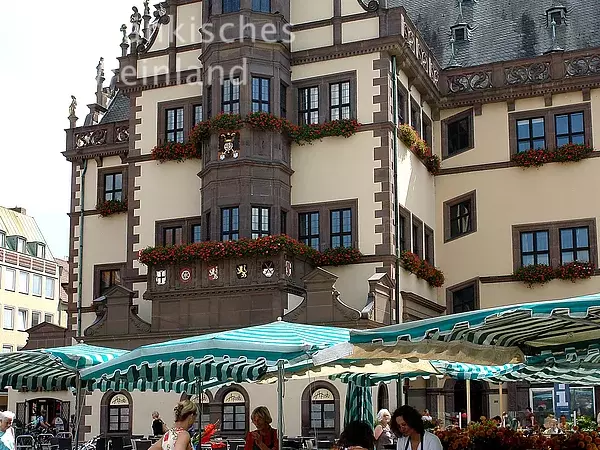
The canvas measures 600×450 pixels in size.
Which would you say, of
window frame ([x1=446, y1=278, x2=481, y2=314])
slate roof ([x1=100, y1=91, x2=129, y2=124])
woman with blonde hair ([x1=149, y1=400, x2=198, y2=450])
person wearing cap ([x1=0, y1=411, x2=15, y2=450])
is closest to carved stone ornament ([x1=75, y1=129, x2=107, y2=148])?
slate roof ([x1=100, y1=91, x2=129, y2=124])

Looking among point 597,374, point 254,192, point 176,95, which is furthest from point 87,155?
point 597,374

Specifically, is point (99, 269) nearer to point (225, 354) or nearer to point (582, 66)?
point (582, 66)

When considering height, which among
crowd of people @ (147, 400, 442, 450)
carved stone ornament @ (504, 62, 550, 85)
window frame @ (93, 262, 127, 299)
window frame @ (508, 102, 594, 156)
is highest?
carved stone ornament @ (504, 62, 550, 85)

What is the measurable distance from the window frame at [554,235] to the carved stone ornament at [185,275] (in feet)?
31.8

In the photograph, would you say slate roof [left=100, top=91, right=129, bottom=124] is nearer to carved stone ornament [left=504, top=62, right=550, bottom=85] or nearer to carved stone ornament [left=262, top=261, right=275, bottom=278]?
carved stone ornament [left=262, top=261, right=275, bottom=278]

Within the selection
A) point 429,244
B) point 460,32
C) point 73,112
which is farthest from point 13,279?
point 429,244

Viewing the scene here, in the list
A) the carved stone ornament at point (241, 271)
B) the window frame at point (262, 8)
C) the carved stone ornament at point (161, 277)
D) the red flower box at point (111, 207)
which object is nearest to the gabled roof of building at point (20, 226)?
the red flower box at point (111, 207)

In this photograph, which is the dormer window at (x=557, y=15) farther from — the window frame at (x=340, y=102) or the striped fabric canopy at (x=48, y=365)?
the striped fabric canopy at (x=48, y=365)

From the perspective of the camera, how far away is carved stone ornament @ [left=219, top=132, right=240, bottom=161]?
1073 inches

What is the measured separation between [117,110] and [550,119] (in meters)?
15.7

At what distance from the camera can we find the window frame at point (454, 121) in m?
30.6

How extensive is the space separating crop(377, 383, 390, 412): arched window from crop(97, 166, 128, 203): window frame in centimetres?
1176

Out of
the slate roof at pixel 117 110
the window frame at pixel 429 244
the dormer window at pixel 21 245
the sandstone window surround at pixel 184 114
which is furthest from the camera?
the dormer window at pixel 21 245

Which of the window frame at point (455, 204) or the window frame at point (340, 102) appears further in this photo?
the window frame at point (455, 204)
